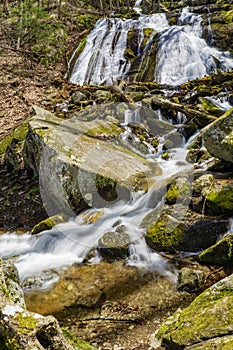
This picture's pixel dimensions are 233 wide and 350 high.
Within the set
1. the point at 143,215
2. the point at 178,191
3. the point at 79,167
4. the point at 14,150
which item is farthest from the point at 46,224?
the point at 14,150

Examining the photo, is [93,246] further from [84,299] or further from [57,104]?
[57,104]

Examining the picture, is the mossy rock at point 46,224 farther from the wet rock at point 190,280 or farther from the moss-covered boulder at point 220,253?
the moss-covered boulder at point 220,253

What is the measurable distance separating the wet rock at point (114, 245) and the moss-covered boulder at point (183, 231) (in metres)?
0.49

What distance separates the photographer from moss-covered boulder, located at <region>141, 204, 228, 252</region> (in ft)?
18.6

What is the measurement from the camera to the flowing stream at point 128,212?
6.00m

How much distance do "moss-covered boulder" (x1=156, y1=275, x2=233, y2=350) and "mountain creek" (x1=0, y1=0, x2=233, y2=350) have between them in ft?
0.04

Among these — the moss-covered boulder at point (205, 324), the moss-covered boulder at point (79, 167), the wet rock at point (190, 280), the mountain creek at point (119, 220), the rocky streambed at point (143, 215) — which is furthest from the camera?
the moss-covered boulder at point (79, 167)

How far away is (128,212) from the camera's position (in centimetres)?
723

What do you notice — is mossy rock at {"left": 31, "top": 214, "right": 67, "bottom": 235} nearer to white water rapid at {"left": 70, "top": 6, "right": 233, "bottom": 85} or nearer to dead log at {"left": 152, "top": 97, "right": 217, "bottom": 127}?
dead log at {"left": 152, "top": 97, "right": 217, "bottom": 127}

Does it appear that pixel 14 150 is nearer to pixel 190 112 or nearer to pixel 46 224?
pixel 46 224

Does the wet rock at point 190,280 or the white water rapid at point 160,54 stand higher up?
the white water rapid at point 160,54

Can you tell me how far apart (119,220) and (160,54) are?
13943 mm

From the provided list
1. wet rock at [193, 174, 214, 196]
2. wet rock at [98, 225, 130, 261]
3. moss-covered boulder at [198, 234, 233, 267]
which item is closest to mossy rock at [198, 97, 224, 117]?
wet rock at [193, 174, 214, 196]

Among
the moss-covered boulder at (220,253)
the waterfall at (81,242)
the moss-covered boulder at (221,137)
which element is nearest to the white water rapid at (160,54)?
the moss-covered boulder at (221,137)
